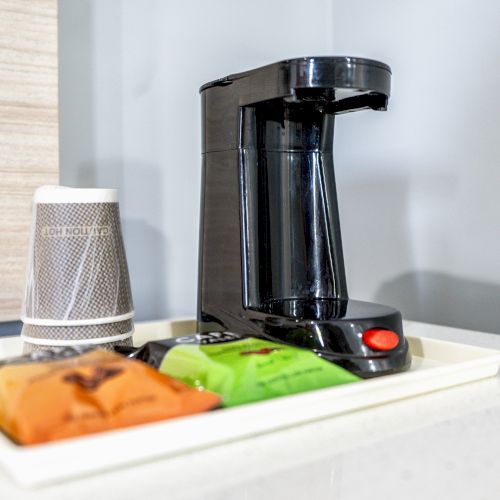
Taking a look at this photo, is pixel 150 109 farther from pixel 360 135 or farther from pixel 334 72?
pixel 334 72

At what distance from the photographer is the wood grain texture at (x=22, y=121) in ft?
2.40

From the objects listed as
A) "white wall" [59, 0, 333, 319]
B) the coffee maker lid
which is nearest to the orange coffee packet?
the coffee maker lid

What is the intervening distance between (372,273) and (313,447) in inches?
25.7

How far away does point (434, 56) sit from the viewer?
3.07 feet

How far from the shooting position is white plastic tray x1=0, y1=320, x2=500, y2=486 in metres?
0.35

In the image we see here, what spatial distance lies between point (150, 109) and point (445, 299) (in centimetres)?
47

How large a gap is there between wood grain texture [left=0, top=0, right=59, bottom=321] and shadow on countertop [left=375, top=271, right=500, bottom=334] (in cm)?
51

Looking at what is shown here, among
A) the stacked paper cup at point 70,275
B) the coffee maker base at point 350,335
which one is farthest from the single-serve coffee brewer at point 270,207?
the stacked paper cup at point 70,275

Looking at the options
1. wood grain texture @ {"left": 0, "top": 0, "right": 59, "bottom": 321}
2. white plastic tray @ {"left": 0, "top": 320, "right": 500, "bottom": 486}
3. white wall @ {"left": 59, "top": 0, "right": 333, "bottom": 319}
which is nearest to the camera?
white plastic tray @ {"left": 0, "top": 320, "right": 500, "bottom": 486}

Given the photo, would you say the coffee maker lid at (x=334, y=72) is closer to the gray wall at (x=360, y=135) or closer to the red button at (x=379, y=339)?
the red button at (x=379, y=339)

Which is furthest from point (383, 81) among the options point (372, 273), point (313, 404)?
point (372, 273)

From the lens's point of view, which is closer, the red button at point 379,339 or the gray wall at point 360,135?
the red button at point 379,339

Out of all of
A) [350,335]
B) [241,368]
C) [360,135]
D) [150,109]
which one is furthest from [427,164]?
[241,368]

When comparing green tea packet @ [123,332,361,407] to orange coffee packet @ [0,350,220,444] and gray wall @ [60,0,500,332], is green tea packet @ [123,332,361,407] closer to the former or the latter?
orange coffee packet @ [0,350,220,444]
